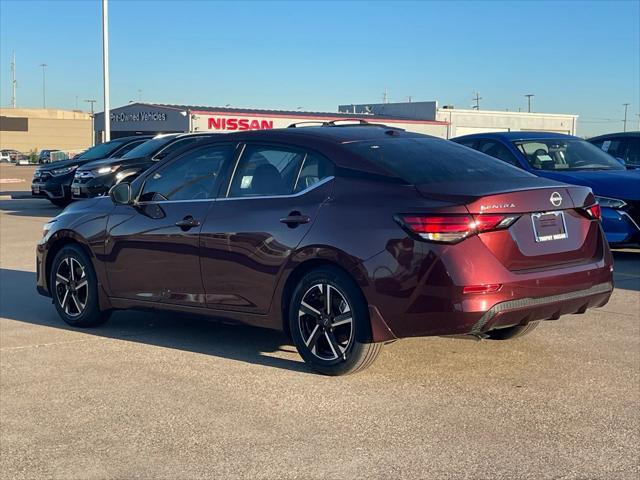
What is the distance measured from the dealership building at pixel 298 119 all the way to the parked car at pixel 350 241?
17866mm

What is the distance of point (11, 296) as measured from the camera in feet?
27.8

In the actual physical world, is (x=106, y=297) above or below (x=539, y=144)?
below

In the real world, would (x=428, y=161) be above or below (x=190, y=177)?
above

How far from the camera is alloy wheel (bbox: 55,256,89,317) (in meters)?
6.93

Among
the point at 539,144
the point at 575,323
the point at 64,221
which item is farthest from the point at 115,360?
the point at 539,144

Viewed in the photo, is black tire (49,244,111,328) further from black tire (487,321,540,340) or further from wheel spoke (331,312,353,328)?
black tire (487,321,540,340)

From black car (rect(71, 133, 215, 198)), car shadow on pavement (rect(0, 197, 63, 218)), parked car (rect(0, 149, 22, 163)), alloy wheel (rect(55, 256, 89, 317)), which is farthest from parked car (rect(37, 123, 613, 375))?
parked car (rect(0, 149, 22, 163))

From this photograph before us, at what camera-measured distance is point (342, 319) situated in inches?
205

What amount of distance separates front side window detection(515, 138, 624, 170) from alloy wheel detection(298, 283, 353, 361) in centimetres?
617

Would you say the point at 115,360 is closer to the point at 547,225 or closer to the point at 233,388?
the point at 233,388

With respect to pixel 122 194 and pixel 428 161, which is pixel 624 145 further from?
pixel 122 194

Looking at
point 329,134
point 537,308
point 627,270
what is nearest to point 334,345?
point 537,308

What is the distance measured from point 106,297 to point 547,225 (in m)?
3.68

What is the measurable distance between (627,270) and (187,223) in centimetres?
606
